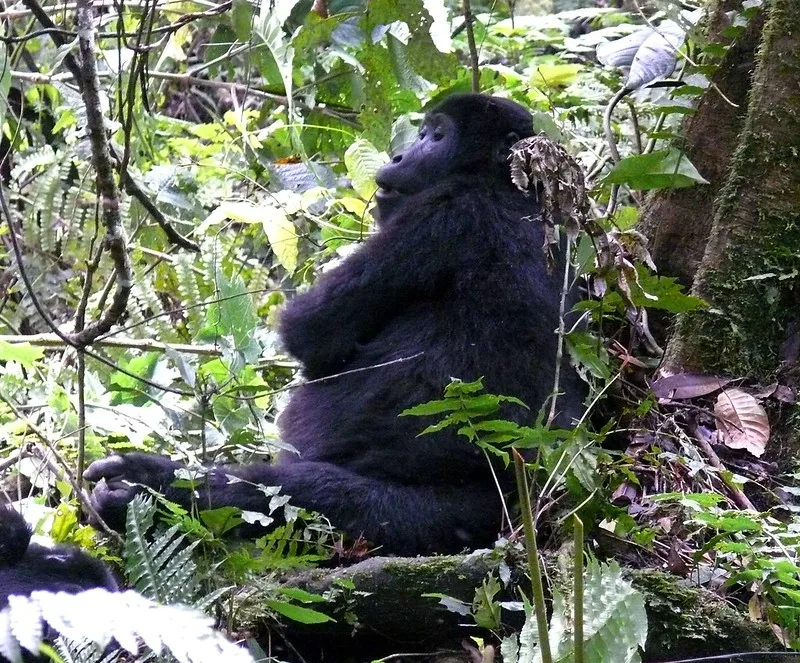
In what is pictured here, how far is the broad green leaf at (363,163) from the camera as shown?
3656mm

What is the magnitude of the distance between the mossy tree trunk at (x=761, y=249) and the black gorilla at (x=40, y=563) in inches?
75.6

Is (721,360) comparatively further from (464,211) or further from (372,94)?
(372,94)

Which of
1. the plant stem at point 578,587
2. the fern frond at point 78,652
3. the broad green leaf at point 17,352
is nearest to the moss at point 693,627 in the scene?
the plant stem at point 578,587

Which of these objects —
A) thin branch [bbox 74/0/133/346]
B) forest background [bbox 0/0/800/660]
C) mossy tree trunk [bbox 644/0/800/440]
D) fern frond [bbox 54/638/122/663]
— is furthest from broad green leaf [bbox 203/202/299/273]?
fern frond [bbox 54/638/122/663]

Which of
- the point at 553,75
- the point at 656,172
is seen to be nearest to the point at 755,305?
the point at 656,172

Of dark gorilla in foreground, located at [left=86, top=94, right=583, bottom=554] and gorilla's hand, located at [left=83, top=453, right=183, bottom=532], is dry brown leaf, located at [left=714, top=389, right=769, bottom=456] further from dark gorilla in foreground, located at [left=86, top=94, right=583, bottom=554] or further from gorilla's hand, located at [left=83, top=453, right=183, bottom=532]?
gorilla's hand, located at [left=83, top=453, right=183, bottom=532]

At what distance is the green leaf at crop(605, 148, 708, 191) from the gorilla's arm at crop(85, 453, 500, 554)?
108 cm

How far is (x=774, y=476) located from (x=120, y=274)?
76.0 inches

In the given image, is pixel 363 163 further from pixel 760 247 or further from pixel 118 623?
pixel 118 623

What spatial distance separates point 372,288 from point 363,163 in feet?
2.93

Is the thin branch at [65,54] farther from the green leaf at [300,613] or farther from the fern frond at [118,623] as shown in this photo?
the fern frond at [118,623]

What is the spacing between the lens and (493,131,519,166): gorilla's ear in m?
3.21

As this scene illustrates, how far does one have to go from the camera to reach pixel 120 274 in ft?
6.88

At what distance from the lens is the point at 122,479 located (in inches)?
101
